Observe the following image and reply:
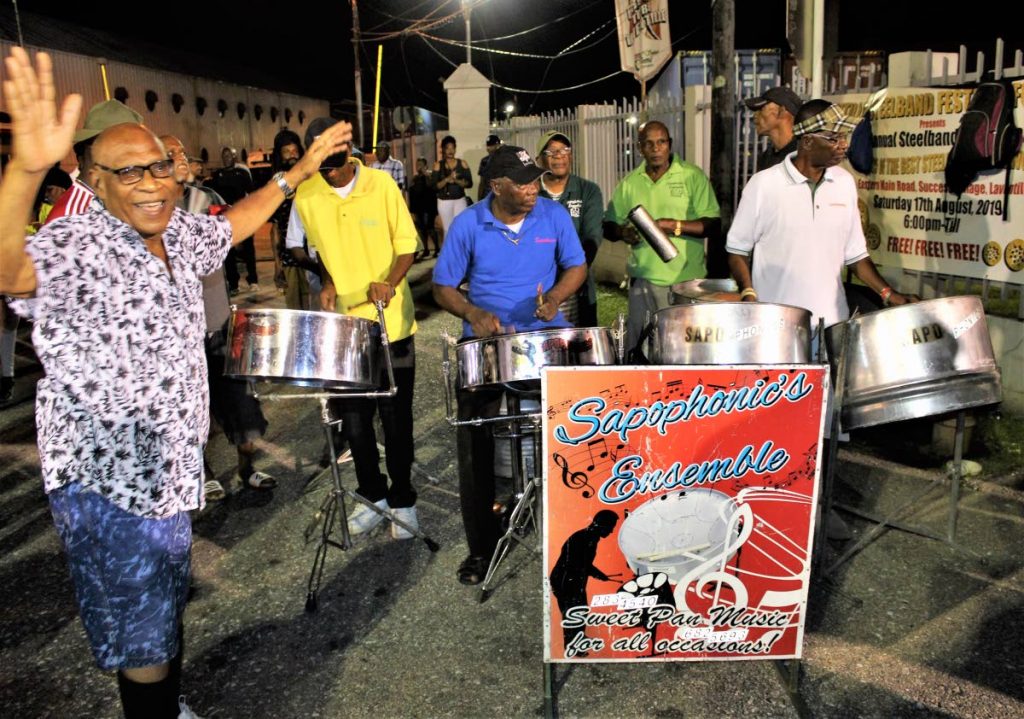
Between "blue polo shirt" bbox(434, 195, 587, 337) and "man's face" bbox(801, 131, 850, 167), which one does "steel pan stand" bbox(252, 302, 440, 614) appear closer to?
"blue polo shirt" bbox(434, 195, 587, 337)

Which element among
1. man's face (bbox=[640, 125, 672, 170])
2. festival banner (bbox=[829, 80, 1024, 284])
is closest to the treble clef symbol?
man's face (bbox=[640, 125, 672, 170])

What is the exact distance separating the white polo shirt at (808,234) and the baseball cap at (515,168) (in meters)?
1.21

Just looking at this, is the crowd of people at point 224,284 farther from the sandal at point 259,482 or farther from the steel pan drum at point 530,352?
the steel pan drum at point 530,352

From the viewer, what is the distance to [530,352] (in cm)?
312

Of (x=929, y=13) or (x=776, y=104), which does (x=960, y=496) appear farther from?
(x=929, y=13)

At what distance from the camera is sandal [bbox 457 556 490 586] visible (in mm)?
3705

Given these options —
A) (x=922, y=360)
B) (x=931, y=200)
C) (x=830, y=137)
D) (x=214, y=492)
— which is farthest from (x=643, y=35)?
(x=922, y=360)

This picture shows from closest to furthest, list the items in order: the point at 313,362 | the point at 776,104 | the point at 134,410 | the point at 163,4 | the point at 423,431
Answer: the point at 134,410 < the point at 313,362 < the point at 776,104 < the point at 423,431 < the point at 163,4

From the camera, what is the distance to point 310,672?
3.14m

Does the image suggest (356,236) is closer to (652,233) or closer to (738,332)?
(652,233)

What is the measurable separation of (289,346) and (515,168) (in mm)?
1222

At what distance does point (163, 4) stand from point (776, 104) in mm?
33548

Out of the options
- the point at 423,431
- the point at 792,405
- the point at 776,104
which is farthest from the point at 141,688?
the point at 776,104

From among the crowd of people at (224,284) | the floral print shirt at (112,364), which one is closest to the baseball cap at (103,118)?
the crowd of people at (224,284)
